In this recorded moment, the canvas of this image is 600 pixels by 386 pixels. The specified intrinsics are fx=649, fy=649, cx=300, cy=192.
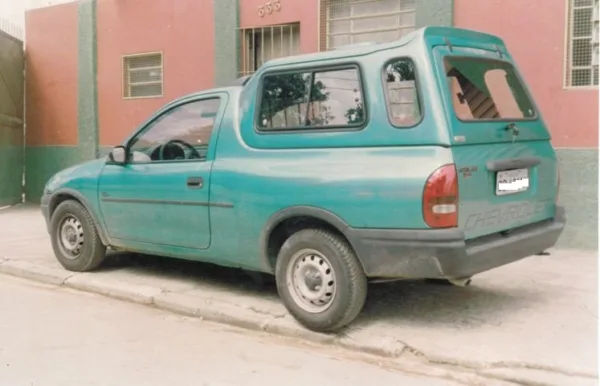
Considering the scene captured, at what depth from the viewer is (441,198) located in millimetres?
4062

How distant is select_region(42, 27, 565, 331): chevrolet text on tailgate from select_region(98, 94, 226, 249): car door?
0.6 inches

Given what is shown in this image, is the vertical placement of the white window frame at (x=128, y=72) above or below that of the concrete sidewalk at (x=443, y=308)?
above

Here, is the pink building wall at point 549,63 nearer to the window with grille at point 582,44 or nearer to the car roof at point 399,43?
the window with grille at point 582,44

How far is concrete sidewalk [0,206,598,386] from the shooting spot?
4.15 metres

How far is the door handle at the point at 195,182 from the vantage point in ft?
17.4

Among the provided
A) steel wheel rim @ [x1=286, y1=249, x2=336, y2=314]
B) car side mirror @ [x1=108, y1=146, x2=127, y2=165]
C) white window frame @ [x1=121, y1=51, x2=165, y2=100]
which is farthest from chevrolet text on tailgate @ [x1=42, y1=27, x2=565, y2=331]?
white window frame @ [x1=121, y1=51, x2=165, y2=100]

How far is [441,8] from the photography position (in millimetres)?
7980

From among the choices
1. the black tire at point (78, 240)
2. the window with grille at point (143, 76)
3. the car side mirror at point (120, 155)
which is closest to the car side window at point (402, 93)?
the car side mirror at point (120, 155)

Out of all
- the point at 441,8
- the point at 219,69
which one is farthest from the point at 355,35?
the point at 219,69

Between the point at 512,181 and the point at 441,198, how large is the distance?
792 mm

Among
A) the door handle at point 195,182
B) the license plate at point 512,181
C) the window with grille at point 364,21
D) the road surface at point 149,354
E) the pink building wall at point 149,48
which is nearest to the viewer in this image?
the road surface at point 149,354

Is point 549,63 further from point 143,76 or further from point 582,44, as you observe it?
point 143,76

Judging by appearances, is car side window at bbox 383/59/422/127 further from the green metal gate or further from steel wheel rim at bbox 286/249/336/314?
the green metal gate

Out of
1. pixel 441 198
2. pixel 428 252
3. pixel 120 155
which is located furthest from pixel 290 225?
pixel 120 155
